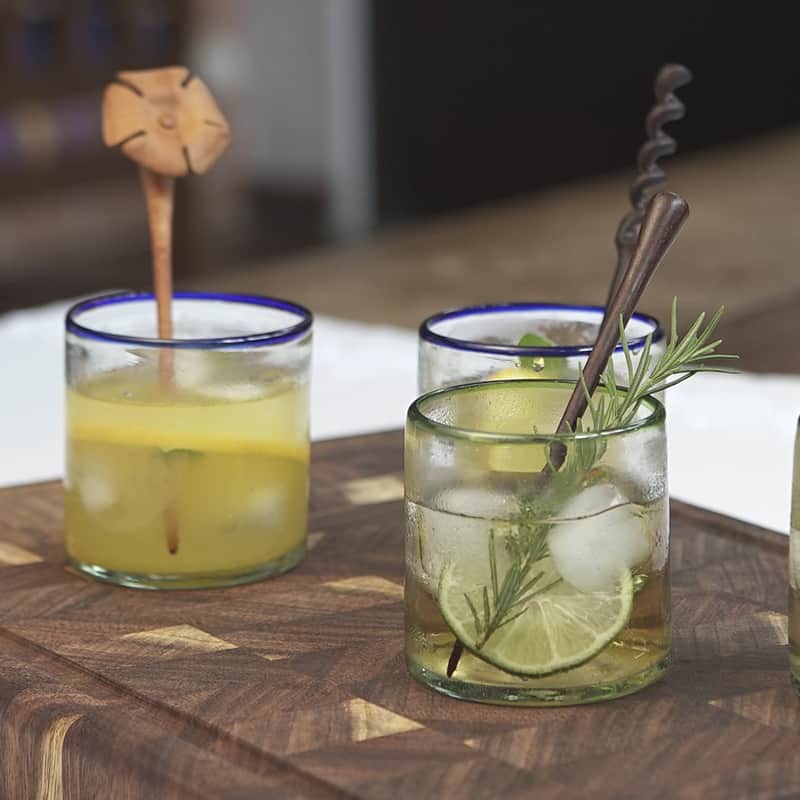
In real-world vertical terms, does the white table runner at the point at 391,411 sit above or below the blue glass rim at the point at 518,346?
below

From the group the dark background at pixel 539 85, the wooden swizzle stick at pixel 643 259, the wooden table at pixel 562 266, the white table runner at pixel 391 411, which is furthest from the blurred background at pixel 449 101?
the wooden swizzle stick at pixel 643 259

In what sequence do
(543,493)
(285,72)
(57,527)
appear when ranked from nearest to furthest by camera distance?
(543,493), (57,527), (285,72)

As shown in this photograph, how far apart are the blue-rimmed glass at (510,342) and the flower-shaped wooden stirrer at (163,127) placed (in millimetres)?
155

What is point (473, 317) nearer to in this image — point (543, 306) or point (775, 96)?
point (543, 306)

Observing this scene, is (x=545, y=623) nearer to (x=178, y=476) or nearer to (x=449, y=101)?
(x=178, y=476)

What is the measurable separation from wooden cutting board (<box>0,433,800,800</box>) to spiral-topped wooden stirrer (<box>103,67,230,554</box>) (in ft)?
0.31

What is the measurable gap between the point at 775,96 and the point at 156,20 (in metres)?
2.39

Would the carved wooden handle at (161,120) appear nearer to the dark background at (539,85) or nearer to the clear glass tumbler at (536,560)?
the clear glass tumbler at (536,560)

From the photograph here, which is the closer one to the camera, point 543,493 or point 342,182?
point 543,493

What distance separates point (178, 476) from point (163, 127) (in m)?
0.20

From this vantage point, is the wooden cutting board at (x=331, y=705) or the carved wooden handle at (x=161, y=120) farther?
the carved wooden handle at (x=161, y=120)

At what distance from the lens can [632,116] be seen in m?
5.62

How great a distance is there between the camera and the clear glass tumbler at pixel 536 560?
738mm

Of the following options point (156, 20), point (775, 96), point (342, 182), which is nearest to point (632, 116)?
point (775, 96)
